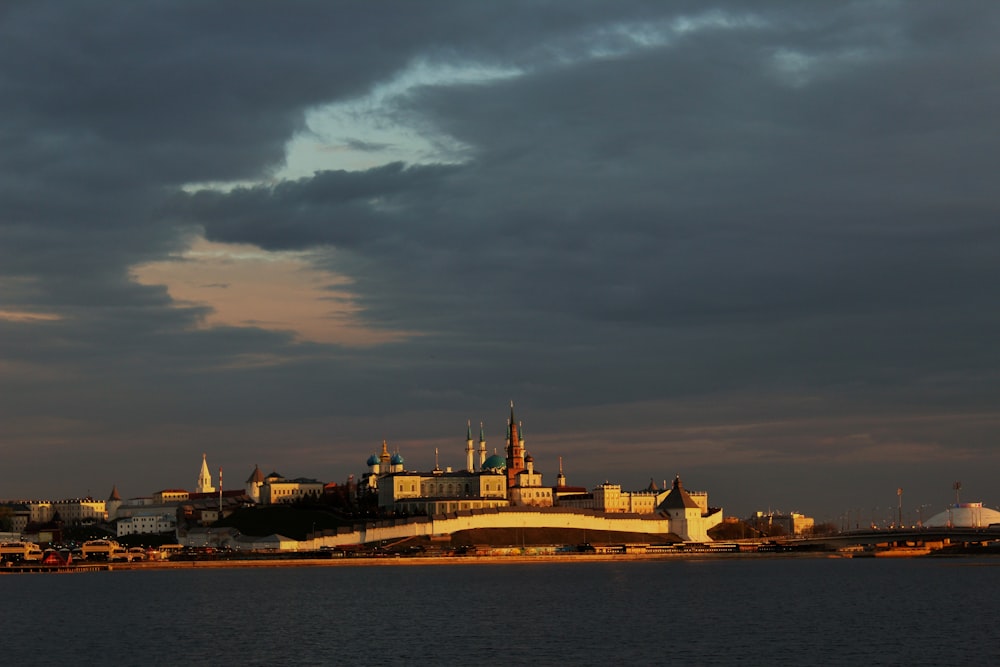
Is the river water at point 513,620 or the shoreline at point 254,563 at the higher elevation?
the shoreline at point 254,563

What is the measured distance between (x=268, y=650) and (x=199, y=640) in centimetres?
686

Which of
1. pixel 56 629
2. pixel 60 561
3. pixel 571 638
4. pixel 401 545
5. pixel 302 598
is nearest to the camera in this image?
pixel 571 638

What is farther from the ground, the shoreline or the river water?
the shoreline

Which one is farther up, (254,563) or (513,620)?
(254,563)

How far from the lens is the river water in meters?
69.6

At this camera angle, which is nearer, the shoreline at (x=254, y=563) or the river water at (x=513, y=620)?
the river water at (x=513, y=620)

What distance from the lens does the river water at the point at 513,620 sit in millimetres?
69625

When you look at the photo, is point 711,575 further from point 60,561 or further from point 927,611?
point 60,561

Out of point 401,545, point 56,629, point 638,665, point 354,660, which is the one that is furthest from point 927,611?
point 401,545

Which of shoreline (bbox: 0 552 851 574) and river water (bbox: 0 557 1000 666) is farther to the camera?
shoreline (bbox: 0 552 851 574)

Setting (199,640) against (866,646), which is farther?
(199,640)

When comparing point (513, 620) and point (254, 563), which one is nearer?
point (513, 620)

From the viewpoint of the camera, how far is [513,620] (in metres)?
87.8

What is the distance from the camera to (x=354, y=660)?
6800 cm
